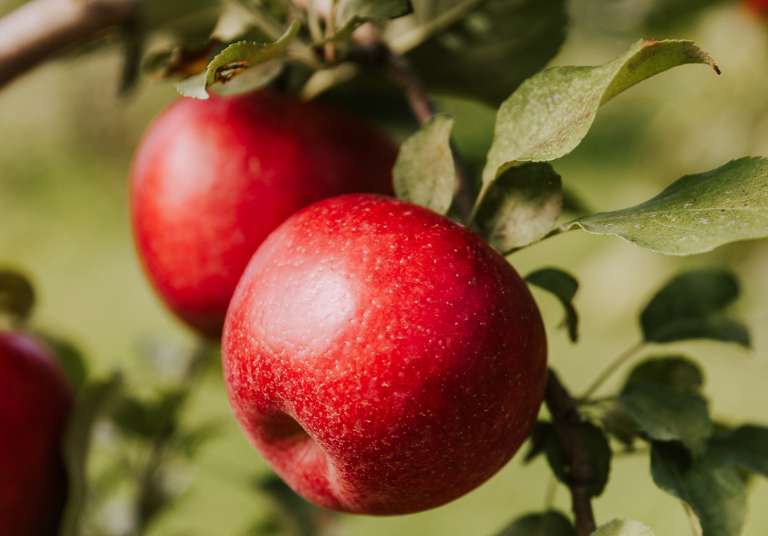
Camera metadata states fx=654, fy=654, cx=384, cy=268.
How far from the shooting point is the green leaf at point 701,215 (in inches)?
10.6

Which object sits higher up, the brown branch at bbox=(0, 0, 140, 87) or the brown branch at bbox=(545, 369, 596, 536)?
the brown branch at bbox=(0, 0, 140, 87)

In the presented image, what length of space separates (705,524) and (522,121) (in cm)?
23

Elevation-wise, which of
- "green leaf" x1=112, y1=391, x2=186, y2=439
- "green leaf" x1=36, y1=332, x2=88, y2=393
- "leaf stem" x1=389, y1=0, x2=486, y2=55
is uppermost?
"leaf stem" x1=389, y1=0, x2=486, y2=55

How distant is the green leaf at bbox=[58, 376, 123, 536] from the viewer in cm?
51

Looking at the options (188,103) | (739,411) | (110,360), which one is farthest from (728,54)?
(110,360)

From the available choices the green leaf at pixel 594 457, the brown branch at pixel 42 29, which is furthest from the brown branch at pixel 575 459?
the brown branch at pixel 42 29

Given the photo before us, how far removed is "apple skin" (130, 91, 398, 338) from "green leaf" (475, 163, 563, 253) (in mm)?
164

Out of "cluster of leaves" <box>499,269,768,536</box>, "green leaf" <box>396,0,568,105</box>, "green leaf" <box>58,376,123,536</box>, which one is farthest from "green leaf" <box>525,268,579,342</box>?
"green leaf" <box>58,376,123,536</box>

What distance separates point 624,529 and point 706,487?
0.09 meters

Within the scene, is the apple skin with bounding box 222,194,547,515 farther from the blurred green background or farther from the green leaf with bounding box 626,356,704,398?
the blurred green background

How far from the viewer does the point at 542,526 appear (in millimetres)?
429

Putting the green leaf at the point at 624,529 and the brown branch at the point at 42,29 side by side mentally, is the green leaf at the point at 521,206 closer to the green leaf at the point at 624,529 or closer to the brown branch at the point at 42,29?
the green leaf at the point at 624,529

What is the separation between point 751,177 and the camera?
0.95 feet

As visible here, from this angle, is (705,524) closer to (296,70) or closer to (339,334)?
(339,334)
